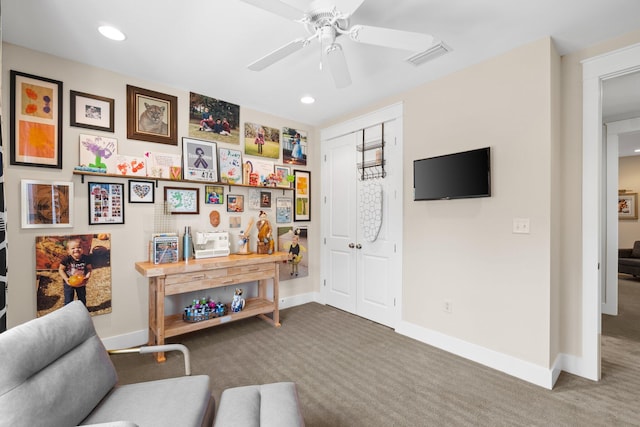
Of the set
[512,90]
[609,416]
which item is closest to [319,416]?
[609,416]

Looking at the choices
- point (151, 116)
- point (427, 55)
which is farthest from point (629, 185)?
point (151, 116)

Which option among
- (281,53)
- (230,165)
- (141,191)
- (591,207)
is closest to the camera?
(281,53)

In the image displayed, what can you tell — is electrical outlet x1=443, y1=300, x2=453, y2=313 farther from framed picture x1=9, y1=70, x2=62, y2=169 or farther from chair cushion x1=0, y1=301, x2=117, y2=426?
framed picture x1=9, y1=70, x2=62, y2=169

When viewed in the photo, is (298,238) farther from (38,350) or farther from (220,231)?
(38,350)

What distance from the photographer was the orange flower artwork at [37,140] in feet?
7.83

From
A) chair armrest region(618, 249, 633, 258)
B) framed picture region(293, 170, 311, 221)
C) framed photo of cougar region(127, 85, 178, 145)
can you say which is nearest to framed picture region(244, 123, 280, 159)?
framed picture region(293, 170, 311, 221)

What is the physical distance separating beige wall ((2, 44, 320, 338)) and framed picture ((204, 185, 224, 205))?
9cm

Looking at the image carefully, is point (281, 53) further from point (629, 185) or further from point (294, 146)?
point (629, 185)

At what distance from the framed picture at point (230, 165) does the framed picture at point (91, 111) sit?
1.08 metres

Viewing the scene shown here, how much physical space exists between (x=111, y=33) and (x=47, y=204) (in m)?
1.50

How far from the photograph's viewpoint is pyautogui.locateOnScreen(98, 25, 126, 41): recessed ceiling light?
2.14m

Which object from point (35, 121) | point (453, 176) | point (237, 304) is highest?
point (35, 121)

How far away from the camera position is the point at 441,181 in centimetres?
280

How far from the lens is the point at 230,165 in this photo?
3.53 m
